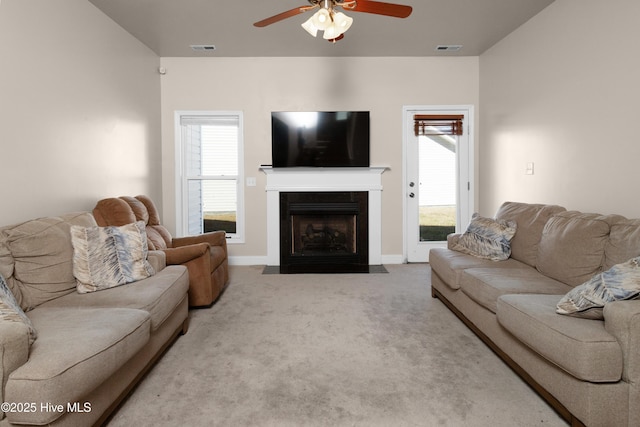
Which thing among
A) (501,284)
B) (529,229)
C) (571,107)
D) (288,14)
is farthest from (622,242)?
(288,14)

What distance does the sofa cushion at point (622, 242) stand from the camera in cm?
226

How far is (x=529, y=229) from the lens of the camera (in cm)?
325

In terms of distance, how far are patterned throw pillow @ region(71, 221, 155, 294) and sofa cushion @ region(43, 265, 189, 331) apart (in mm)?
71

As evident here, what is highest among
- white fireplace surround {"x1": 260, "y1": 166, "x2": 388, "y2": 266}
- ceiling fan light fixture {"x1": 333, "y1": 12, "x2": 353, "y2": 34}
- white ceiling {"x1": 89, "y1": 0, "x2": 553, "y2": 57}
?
white ceiling {"x1": 89, "y1": 0, "x2": 553, "y2": 57}

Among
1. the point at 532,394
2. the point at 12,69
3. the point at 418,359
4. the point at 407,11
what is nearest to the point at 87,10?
the point at 12,69

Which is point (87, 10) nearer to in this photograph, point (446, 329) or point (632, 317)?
point (446, 329)

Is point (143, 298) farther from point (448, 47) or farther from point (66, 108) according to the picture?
point (448, 47)

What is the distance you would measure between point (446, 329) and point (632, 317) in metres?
1.56

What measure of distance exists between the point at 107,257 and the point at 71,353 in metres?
1.18

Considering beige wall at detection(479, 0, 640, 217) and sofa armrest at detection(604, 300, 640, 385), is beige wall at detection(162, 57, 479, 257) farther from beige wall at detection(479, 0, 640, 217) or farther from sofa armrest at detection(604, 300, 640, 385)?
sofa armrest at detection(604, 300, 640, 385)

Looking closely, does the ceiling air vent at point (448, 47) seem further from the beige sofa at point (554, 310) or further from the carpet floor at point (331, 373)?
the carpet floor at point (331, 373)

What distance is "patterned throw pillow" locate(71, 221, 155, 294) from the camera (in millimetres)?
2479

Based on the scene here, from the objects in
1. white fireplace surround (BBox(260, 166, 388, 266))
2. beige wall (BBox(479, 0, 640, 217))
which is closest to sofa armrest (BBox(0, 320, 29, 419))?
beige wall (BBox(479, 0, 640, 217))

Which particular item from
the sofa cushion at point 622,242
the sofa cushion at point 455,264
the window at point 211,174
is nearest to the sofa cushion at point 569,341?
the sofa cushion at point 622,242
